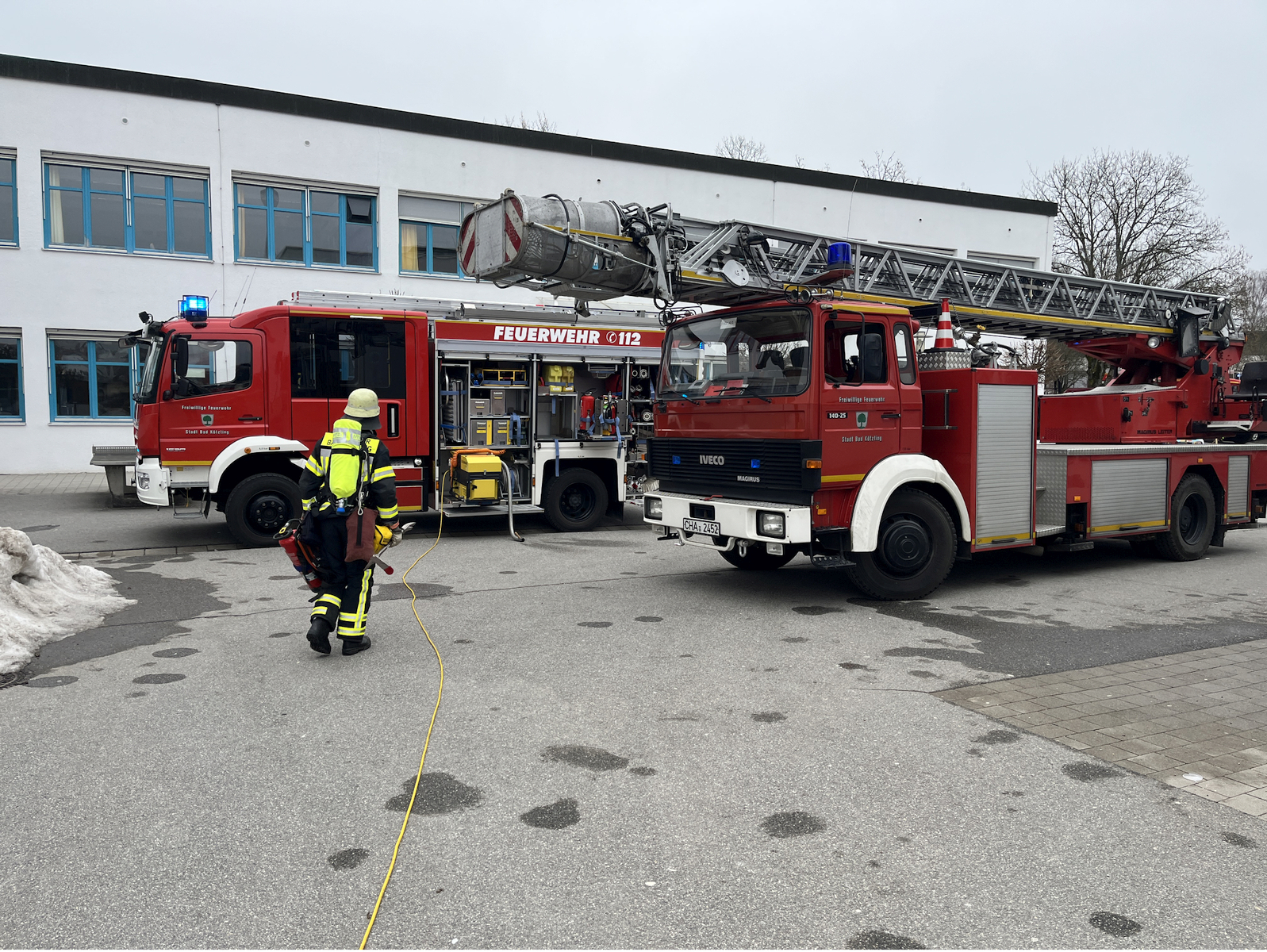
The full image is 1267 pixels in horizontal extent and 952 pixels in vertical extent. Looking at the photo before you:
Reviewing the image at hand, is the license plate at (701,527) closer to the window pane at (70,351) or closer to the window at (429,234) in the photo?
the window at (429,234)

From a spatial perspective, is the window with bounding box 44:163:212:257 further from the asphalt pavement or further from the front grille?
the front grille

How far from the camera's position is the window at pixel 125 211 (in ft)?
62.8

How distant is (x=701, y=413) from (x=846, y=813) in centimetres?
488

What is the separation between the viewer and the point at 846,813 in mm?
3752

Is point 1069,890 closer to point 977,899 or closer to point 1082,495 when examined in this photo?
point 977,899

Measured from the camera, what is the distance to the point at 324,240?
21094 millimetres

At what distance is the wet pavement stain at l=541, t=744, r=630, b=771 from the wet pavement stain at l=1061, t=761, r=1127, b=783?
78.8 inches

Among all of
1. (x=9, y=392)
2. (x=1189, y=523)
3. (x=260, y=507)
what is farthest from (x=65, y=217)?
(x=1189, y=523)

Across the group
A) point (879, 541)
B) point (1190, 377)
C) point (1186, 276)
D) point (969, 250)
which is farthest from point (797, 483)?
point (1186, 276)

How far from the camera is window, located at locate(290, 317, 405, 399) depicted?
1117 cm

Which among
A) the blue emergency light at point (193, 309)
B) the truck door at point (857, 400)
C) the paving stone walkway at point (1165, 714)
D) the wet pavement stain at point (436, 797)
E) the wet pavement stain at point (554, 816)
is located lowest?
the paving stone walkway at point (1165, 714)

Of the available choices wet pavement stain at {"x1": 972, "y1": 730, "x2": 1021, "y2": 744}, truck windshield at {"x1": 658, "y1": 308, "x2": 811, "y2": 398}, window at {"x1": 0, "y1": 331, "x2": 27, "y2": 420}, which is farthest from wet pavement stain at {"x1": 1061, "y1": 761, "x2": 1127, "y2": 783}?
window at {"x1": 0, "y1": 331, "x2": 27, "y2": 420}

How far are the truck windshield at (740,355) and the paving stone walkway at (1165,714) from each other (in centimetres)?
300

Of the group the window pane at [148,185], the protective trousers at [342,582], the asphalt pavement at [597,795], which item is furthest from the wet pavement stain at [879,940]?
the window pane at [148,185]
